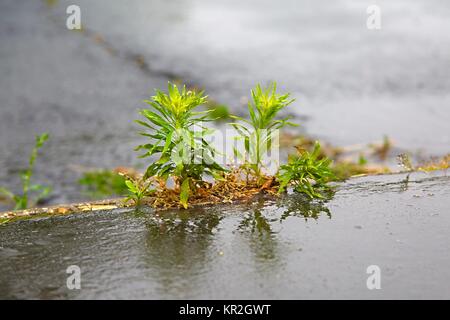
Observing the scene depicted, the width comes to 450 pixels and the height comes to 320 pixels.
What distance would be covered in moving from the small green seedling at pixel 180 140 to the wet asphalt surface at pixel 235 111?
11.0 inches

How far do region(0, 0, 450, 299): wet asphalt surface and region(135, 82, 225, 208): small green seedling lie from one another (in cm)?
28

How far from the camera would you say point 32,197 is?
6.48 m

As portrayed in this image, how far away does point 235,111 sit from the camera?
314 inches

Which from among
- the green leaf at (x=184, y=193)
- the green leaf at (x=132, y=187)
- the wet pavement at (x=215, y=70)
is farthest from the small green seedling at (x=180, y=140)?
the wet pavement at (x=215, y=70)

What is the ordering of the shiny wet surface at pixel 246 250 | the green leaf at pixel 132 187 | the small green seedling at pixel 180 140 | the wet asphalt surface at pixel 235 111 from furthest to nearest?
the green leaf at pixel 132 187
the small green seedling at pixel 180 140
the wet asphalt surface at pixel 235 111
the shiny wet surface at pixel 246 250

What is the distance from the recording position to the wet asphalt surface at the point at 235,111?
259 centimetres

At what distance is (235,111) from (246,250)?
525 cm

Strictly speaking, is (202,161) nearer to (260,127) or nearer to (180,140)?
(180,140)

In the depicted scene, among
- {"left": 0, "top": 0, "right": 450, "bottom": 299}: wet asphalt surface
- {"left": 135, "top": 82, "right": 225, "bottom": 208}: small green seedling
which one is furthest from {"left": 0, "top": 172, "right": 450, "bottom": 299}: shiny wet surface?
{"left": 135, "top": 82, "right": 225, "bottom": 208}: small green seedling

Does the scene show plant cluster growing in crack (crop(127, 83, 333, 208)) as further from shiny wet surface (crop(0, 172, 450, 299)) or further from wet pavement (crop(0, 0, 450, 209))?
wet pavement (crop(0, 0, 450, 209))

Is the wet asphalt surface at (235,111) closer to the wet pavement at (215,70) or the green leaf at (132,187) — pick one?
the wet pavement at (215,70)

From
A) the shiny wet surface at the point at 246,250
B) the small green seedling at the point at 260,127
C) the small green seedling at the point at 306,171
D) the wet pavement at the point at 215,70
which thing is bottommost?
the shiny wet surface at the point at 246,250

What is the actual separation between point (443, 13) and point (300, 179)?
314 inches
